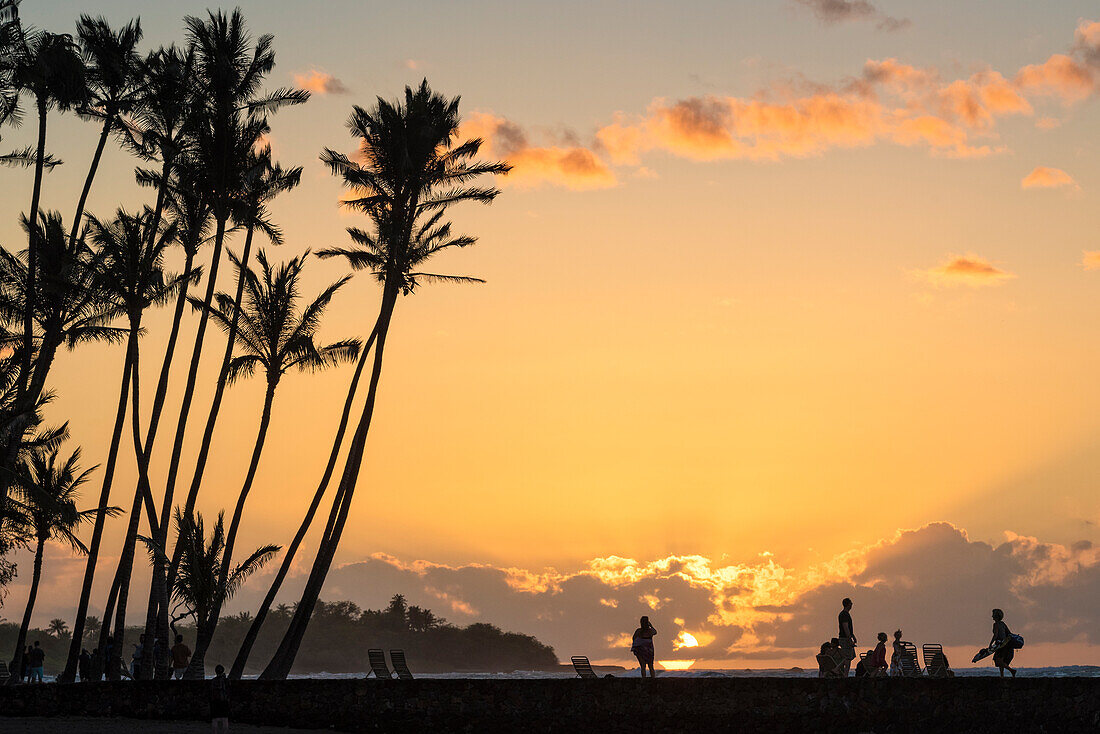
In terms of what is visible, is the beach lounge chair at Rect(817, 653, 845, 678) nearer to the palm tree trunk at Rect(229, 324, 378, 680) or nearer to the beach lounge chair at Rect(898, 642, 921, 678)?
the beach lounge chair at Rect(898, 642, 921, 678)

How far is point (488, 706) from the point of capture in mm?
25406

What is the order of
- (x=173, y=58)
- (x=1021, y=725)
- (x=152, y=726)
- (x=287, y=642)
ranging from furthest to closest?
1. (x=173, y=58)
2. (x=287, y=642)
3. (x=1021, y=725)
4. (x=152, y=726)

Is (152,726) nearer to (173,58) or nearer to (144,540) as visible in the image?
(144,540)

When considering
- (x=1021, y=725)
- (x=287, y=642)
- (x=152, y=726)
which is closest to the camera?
(x=152, y=726)

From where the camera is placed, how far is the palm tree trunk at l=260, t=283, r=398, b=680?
3619cm

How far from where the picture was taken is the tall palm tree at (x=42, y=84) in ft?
113

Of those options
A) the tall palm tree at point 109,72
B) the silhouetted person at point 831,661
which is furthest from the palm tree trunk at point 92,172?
the silhouetted person at point 831,661

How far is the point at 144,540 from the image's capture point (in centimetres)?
3694

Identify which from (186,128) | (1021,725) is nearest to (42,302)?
(186,128)

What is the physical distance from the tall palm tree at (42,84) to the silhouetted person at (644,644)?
64.8 feet

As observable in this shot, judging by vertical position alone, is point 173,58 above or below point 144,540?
above

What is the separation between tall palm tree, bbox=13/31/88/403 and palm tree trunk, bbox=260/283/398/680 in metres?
9.66

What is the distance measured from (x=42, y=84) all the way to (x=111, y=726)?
1946cm

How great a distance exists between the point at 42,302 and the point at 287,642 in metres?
12.8
